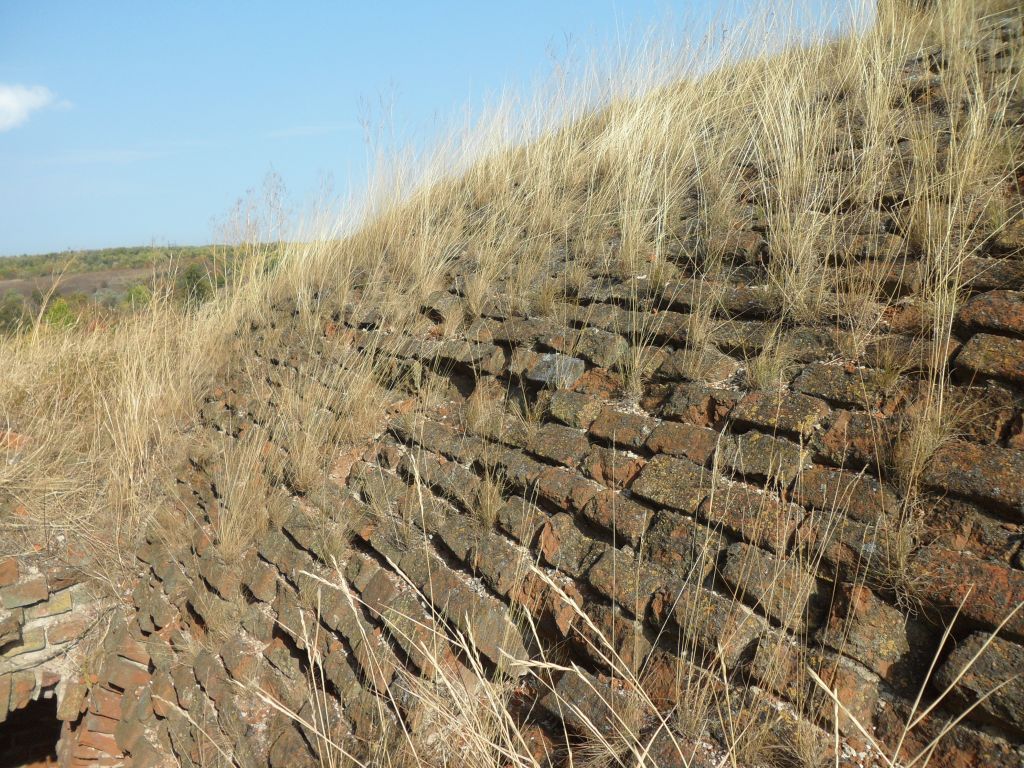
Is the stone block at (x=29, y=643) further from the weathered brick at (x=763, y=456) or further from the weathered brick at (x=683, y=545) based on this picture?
the weathered brick at (x=763, y=456)

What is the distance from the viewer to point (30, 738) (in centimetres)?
611

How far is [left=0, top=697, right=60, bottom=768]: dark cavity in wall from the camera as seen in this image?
6.01 metres

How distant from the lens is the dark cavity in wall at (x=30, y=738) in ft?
19.7

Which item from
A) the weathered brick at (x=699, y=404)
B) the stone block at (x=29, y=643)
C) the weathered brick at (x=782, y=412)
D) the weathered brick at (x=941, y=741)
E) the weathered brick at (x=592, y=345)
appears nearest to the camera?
the weathered brick at (x=941, y=741)

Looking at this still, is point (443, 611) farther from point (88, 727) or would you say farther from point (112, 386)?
point (112, 386)

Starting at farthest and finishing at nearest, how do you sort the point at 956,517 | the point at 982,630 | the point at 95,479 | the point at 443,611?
1. the point at 95,479
2. the point at 443,611
3. the point at 956,517
4. the point at 982,630

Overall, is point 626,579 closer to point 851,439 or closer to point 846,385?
point 851,439

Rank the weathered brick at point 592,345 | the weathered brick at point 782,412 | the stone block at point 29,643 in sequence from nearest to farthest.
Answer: the weathered brick at point 782,412, the weathered brick at point 592,345, the stone block at point 29,643

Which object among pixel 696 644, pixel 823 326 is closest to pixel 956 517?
pixel 696 644

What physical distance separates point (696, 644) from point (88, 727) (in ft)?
12.1

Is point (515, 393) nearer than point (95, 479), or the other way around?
point (515, 393)

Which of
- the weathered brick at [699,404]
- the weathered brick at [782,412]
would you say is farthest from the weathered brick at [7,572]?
the weathered brick at [782,412]

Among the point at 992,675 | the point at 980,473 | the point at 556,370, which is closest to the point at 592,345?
the point at 556,370

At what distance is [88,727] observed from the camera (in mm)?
4000
